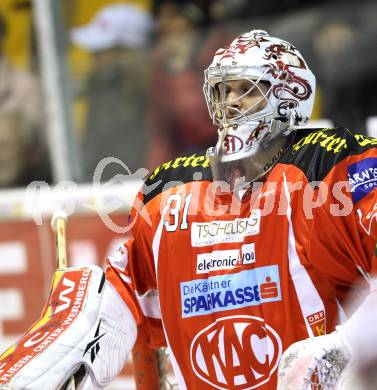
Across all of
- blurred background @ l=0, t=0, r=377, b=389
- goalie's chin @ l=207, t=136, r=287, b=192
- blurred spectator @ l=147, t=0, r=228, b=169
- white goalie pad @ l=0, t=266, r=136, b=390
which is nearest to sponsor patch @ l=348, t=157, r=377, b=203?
goalie's chin @ l=207, t=136, r=287, b=192

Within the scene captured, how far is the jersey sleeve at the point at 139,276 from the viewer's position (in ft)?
11.0

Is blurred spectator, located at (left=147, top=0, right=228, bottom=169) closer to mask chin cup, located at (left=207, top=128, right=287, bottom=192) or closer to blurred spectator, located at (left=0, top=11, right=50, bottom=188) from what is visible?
blurred spectator, located at (left=0, top=11, right=50, bottom=188)

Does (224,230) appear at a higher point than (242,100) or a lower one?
lower

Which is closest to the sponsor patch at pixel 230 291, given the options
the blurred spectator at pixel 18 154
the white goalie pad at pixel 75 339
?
the white goalie pad at pixel 75 339

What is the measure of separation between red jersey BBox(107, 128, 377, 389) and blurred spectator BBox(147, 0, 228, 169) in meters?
2.32

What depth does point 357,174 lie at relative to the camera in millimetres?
2973

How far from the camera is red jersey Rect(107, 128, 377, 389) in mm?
2977

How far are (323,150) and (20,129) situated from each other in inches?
134

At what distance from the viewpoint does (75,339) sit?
3.19 metres

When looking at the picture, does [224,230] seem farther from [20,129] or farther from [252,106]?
[20,129]

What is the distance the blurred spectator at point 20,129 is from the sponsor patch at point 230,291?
289 cm

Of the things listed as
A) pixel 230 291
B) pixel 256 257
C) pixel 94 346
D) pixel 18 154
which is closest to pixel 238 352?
pixel 230 291

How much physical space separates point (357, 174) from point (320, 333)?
1.46ft

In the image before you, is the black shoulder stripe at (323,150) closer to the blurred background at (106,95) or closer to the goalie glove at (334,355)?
the goalie glove at (334,355)
